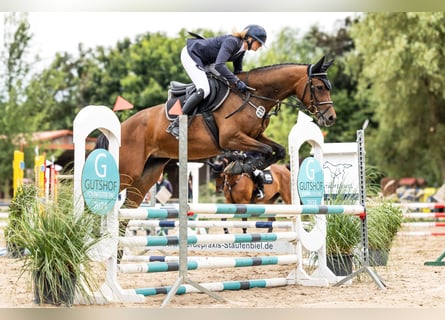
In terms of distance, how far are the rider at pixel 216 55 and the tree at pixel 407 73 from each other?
559 inches

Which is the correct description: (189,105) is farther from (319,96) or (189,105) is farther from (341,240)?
(341,240)

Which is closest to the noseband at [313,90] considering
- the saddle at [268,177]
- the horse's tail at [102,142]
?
the horse's tail at [102,142]

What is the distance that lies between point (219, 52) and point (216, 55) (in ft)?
0.90

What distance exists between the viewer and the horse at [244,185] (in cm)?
961

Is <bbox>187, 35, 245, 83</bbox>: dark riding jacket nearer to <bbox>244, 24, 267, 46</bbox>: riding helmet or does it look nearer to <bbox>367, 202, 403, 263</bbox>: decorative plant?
<bbox>244, 24, 267, 46</bbox>: riding helmet

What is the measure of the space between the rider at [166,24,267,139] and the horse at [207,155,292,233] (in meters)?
3.18

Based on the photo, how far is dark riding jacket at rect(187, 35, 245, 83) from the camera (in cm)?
579

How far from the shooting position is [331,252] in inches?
237

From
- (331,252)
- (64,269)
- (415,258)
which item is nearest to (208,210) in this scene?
(64,269)

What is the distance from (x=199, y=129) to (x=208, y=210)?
1524 mm

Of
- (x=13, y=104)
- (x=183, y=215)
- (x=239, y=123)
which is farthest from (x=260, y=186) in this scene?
(x=13, y=104)

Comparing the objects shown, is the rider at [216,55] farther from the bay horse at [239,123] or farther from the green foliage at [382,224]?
the green foliage at [382,224]

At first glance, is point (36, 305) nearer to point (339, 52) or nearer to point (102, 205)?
point (102, 205)

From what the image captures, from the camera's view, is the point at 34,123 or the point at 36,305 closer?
the point at 36,305
